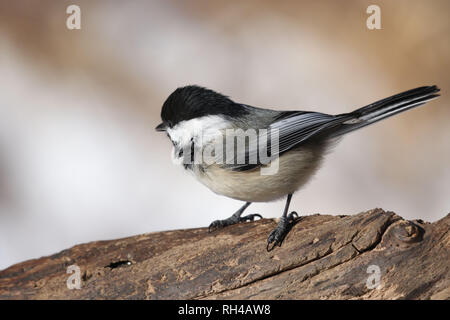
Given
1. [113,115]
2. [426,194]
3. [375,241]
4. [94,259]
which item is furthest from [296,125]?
[113,115]

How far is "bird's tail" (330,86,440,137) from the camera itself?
1.59 metres

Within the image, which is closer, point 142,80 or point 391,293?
point 391,293

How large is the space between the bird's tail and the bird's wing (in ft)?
0.23

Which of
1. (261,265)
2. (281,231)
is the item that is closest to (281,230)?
(281,231)

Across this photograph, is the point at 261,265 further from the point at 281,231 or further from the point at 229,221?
the point at 229,221

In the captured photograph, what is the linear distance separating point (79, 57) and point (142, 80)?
13.7 inches

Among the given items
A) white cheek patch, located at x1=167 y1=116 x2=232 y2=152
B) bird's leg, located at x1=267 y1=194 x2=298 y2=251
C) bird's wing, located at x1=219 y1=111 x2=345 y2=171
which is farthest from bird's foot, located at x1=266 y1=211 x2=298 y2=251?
white cheek patch, located at x1=167 y1=116 x2=232 y2=152

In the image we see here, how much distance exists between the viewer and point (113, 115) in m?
→ 2.60

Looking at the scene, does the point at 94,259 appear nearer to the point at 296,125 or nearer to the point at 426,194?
the point at 296,125

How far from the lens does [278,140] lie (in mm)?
1667

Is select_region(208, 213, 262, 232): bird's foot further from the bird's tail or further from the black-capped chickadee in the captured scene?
the bird's tail

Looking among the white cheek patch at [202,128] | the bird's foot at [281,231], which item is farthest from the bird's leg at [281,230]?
the white cheek patch at [202,128]

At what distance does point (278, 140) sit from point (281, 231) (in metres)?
0.34

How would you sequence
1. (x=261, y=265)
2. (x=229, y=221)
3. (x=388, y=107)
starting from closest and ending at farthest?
(x=261, y=265) → (x=388, y=107) → (x=229, y=221)
